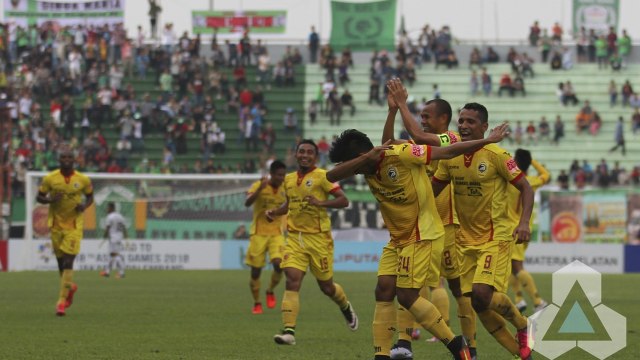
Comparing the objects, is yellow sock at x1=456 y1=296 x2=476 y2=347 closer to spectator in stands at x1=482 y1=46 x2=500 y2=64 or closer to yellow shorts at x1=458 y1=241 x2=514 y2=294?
yellow shorts at x1=458 y1=241 x2=514 y2=294

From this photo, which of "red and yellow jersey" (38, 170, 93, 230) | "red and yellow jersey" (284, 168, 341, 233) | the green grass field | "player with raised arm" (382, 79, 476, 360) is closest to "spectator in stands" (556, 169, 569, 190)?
the green grass field

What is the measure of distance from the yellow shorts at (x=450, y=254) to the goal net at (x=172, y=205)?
1080 inches

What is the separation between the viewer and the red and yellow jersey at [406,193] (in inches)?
441

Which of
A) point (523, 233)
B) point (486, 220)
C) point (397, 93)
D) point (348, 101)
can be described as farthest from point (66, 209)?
point (348, 101)

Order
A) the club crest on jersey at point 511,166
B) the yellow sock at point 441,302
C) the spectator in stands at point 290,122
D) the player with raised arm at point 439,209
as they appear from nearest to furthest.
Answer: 1. the player with raised arm at point 439,209
2. the club crest on jersey at point 511,166
3. the yellow sock at point 441,302
4. the spectator in stands at point 290,122

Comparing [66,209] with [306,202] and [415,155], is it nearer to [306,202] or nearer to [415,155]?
[306,202]

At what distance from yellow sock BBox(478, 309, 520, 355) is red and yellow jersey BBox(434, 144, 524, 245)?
2.60 ft

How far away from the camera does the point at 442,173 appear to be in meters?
12.5

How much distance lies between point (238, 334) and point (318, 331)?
123 centimetres

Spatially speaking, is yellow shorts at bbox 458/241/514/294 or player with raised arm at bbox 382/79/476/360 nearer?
player with raised arm at bbox 382/79/476/360

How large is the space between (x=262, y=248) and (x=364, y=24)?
36.0 m

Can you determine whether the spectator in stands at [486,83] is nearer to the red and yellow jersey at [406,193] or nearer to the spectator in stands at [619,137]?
the spectator in stands at [619,137]

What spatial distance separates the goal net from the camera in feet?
133

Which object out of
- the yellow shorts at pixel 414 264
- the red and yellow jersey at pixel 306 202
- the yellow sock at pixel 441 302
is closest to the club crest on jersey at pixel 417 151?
the yellow shorts at pixel 414 264
